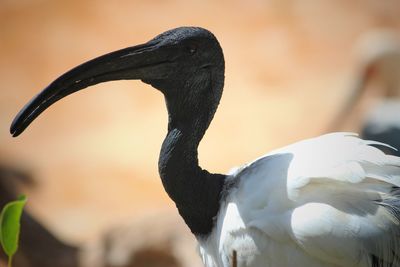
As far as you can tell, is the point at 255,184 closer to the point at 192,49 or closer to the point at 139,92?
the point at 192,49

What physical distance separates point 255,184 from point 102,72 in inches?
22.0

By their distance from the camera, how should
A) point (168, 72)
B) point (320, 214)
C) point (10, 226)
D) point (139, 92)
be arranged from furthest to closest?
point (139, 92), point (168, 72), point (10, 226), point (320, 214)

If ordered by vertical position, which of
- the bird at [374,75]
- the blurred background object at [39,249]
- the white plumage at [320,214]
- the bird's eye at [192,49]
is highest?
the bird's eye at [192,49]

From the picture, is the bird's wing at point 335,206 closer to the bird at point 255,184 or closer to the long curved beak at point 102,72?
the bird at point 255,184

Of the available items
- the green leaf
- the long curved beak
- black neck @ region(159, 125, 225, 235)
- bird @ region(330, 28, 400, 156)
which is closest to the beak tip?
the long curved beak

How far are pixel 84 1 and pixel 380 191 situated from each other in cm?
686

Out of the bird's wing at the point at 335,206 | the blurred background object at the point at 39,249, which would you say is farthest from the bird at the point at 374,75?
the bird's wing at the point at 335,206

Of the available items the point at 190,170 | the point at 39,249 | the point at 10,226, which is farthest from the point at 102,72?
the point at 39,249

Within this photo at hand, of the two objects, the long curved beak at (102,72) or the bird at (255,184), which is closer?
the bird at (255,184)

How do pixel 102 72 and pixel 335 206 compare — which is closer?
pixel 335 206

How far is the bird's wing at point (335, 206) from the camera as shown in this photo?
2.72 meters

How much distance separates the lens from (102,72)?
2.88 meters

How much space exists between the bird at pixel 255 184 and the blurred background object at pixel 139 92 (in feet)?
12.2

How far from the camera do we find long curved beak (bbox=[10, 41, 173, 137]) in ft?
9.34
